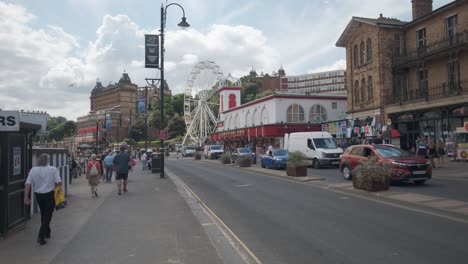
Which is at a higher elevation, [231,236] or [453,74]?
[453,74]

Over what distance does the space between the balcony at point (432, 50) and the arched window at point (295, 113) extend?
Result: 19.1 m

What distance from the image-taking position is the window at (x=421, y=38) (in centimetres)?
3459

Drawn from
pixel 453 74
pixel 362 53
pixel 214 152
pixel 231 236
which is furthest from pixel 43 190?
pixel 214 152

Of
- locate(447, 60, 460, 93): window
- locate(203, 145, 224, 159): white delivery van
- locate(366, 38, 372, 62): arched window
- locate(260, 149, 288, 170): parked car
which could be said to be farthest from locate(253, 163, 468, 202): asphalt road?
locate(203, 145, 224, 159): white delivery van

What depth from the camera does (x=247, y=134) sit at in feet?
203

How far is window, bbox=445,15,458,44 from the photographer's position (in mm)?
30489

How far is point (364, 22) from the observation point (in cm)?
3859

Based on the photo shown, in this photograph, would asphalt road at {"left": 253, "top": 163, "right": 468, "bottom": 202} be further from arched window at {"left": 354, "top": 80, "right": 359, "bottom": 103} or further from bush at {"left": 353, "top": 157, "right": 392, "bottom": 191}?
arched window at {"left": 354, "top": 80, "right": 359, "bottom": 103}

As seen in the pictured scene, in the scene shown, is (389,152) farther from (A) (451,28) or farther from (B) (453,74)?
(A) (451,28)

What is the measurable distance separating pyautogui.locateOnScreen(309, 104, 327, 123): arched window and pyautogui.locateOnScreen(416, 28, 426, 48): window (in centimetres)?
2064

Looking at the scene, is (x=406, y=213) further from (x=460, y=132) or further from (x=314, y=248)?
(x=460, y=132)

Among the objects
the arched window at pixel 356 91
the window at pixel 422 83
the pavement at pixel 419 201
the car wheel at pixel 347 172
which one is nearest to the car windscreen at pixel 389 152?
the car wheel at pixel 347 172

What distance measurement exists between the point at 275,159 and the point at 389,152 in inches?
480

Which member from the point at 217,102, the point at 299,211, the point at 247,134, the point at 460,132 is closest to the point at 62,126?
the point at 217,102
